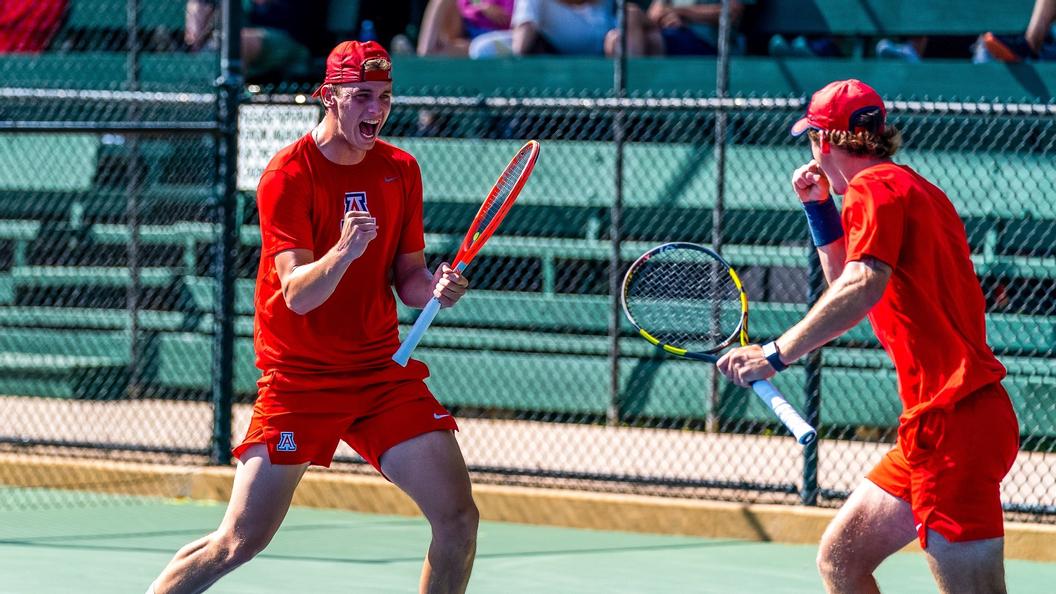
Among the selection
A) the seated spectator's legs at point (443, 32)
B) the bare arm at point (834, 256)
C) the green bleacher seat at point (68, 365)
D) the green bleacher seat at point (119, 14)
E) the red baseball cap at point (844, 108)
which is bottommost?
the green bleacher seat at point (68, 365)

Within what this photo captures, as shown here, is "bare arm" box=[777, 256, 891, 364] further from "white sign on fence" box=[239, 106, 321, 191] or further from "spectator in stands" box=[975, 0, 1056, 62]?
"spectator in stands" box=[975, 0, 1056, 62]

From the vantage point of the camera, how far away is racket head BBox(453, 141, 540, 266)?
5367 mm

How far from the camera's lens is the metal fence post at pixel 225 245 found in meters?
8.80

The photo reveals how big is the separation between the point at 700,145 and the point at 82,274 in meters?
4.46

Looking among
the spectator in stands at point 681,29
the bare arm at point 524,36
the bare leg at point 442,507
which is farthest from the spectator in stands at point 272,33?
the bare leg at point 442,507

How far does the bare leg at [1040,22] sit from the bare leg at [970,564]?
6.13 meters

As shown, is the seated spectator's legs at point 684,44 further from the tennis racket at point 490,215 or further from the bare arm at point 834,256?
the bare arm at point 834,256

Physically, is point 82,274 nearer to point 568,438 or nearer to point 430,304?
point 568,438

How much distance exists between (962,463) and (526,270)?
261 inches

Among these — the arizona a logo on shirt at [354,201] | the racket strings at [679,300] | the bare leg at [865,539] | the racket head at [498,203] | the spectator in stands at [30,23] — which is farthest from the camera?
the spectator in stands at [30,23]

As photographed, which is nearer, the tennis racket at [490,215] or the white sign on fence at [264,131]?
the tennis racket at [490,215]

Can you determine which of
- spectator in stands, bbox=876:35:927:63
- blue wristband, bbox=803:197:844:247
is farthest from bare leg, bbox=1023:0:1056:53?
blue wristband, bbox=803:197:844:247

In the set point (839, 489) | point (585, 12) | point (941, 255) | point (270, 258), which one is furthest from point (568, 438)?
point (941, 255)

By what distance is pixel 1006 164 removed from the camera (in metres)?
9.65
